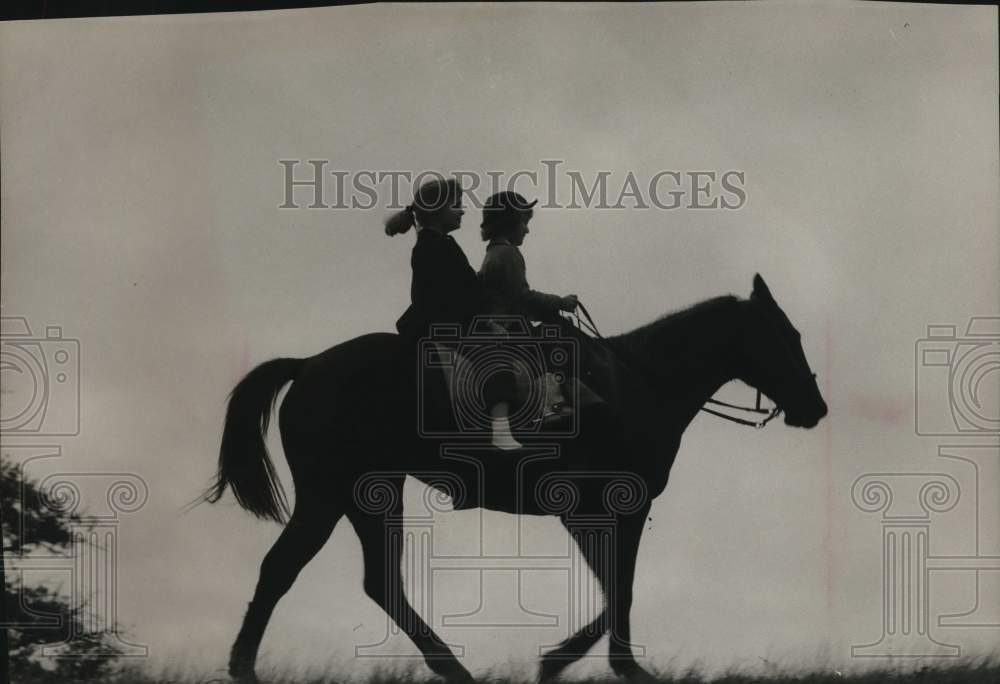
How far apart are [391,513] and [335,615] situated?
600 mm

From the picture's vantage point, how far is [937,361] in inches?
284

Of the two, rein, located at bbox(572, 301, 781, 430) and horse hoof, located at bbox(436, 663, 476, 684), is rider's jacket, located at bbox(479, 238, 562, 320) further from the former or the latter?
horse hoof, located at bbox(436, 663, 476, 684)

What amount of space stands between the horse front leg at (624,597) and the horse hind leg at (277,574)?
4.77 ft

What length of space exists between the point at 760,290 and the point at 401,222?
1.87 metres

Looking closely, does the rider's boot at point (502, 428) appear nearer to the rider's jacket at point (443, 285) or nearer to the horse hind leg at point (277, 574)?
the rider's jacket at point (443, 285)

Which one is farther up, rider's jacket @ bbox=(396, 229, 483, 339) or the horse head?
rider's jacket @ bbox=(396, 229, 483, 339)

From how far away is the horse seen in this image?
658 centimetres

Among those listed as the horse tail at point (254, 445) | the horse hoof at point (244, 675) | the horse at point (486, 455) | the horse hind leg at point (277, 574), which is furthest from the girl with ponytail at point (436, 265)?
the horse hoof at point (244, 675)

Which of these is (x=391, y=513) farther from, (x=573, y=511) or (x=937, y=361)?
(x=937, y=361)

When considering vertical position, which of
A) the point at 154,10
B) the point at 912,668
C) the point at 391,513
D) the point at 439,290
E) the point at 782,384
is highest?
the point at 154,10

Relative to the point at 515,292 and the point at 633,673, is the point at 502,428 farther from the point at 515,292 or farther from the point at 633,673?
the point at 633,673

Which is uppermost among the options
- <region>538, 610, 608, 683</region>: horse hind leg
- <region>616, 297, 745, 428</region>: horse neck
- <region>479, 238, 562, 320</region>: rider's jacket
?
<region>479, 238, 562, 320</region>: rider's jacket

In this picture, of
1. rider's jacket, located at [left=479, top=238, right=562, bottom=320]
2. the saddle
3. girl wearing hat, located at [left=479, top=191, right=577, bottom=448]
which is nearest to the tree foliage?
the saddle

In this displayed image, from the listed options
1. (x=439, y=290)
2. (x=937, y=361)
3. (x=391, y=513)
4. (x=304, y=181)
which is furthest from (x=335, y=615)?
(x=937, y=361)
